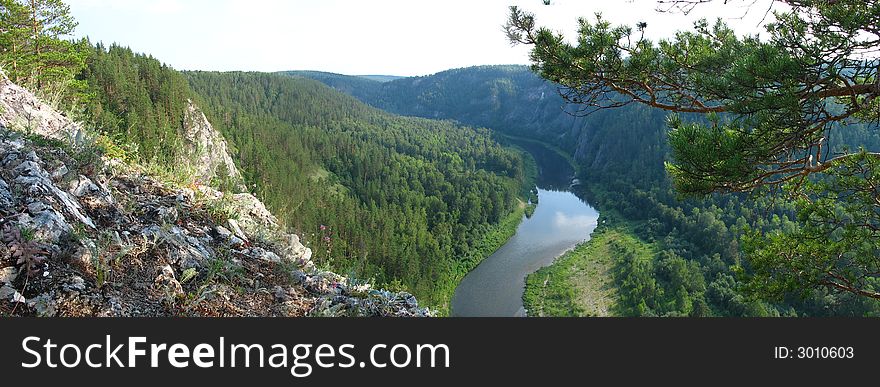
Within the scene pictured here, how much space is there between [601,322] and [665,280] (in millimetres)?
54100

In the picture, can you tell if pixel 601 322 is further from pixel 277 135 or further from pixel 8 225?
pixel 277 135

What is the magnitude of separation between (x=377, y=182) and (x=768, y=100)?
7821cm

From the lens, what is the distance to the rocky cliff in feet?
13.4

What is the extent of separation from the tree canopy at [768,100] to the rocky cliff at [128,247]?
4.68m

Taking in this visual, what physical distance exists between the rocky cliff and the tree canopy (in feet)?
15.3

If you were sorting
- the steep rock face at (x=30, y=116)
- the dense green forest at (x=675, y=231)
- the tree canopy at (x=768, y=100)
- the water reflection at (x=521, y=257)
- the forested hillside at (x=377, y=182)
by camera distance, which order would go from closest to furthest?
the tree canopy at (x=768, y=100) < the steep rock face at (x=30, y=116) < the dense green forest at (x=675, y=231) < the water reflection at (x=521, y=257) < the forested hillside at (x=377, y=182)

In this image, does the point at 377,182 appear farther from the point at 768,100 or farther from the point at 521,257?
the point at 768,100

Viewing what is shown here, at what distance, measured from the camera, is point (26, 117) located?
22.3 ft

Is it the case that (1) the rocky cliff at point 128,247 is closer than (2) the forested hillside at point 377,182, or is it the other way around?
(1) the rocky cliff at point 128,247

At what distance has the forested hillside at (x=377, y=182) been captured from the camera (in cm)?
5006

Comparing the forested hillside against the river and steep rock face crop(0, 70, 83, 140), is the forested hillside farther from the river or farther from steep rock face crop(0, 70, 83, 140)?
steep rock face crop(0, 70, 83, 140)

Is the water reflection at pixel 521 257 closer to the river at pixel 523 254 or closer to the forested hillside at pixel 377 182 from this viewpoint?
the river at pixel 523 254

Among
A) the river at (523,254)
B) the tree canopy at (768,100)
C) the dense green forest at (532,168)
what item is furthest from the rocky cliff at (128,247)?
the river at (523,254)

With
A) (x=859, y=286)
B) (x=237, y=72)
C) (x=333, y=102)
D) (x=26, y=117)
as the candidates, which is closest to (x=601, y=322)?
(x=859, y=286)
